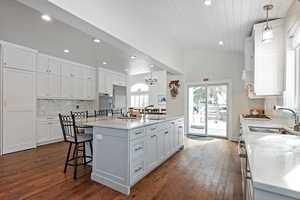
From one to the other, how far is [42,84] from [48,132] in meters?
1.43

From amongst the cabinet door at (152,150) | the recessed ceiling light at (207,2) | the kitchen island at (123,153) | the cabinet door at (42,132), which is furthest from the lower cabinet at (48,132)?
the recessed ceiling light at (207,2)

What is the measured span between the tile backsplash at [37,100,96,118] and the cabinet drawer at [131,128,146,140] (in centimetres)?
368

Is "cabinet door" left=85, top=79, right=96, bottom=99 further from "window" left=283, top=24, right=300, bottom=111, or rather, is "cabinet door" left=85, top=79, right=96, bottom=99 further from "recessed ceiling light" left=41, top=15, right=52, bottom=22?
"window" left=283, top=24, right=300, bottom=111

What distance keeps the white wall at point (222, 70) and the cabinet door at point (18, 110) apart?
5.16 meters

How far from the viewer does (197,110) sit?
6.27 meters

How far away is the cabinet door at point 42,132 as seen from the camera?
448 cm

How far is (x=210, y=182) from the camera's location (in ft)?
8.39

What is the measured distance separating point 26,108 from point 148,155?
11.7 ft

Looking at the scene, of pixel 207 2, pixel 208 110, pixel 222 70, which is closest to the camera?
pixel 207 2

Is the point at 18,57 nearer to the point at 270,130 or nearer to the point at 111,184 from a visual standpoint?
the point at 111,184

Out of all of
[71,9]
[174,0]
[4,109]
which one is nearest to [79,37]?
[71,9]

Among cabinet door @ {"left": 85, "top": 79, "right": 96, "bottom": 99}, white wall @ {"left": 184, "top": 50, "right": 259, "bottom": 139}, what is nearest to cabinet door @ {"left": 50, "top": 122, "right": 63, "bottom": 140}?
cabinet door @ {"left": 85, "top": 79, "right": 96, "bottom": 99}

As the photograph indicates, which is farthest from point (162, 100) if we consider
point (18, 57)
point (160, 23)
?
point (18, 57)

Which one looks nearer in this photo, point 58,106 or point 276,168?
point 276,168
